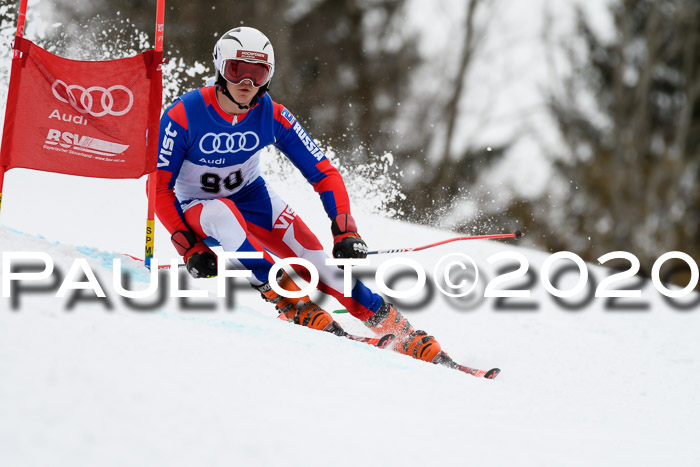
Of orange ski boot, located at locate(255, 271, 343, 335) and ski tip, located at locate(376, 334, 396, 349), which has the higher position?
orange ski boot, located at locate(255, 271, 343, 335)

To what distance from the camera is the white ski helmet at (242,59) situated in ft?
12.7

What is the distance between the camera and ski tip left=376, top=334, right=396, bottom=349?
13.4 feet

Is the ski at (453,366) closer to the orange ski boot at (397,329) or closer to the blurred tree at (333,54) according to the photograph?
the orange ski boot at (397,329)

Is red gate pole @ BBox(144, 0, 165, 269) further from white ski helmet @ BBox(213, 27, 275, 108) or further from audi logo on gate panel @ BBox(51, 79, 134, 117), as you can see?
white ski helmet @ BBox(213, 27, 275, 108)

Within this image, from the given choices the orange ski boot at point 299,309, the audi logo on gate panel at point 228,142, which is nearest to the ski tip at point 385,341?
the orange ski boot at point 299,309

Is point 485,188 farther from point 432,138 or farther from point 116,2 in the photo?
point 116,2

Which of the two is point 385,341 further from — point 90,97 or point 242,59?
point 90,97

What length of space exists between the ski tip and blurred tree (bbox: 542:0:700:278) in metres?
18.4

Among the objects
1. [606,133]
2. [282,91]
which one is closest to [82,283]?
[282,91]

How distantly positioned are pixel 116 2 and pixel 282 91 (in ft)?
14.5

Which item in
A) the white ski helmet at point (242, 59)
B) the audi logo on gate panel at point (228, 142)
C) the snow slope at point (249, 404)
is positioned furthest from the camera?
the audi logo on gate panel at point (228, 142)

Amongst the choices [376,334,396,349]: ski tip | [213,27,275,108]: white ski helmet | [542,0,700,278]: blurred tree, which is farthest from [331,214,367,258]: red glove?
[542,0,700,278]: blurred tree

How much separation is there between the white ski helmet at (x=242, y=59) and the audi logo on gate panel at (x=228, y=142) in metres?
0.22

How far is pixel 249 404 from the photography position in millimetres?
2285
